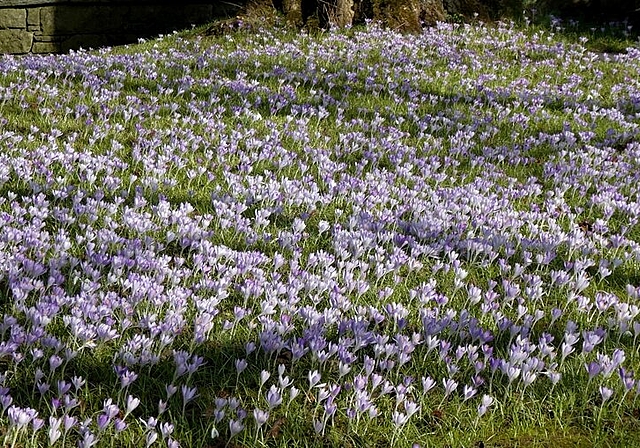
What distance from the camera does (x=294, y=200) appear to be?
16.9 feet

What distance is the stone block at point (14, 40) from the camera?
1432cm

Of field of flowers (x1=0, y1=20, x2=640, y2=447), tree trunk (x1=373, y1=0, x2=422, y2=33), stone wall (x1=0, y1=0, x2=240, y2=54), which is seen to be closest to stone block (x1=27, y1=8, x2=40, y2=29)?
stone wall (x1=0, y1=0, x2=240, y2=54)

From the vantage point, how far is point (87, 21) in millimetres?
14602

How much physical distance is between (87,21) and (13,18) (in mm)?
1466

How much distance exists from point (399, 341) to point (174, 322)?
1.04 meters

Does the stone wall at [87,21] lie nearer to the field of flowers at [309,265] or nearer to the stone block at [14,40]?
the stone block at [14,40]

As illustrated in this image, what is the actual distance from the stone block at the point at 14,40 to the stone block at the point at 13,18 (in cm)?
12

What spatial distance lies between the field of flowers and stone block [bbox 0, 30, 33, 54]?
21.0ft

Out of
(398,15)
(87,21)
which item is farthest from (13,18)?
(398,15)

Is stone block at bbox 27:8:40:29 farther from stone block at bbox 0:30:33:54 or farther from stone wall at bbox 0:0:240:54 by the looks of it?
stone block at bbox 0:30:33:54

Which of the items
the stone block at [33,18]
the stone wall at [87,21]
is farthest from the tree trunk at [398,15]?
the stone block at [33,18]

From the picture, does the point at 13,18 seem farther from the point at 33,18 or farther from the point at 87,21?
the point at 87,21

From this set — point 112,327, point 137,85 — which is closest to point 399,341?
point 112,327

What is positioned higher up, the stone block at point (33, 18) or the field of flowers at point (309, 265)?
the field of flowers at point (309, 265)
